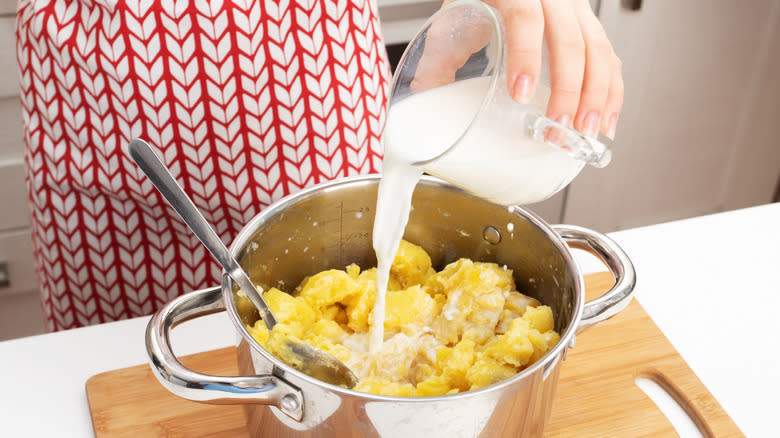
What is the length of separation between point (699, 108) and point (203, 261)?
1.66 meters

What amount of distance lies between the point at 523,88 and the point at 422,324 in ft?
1.10

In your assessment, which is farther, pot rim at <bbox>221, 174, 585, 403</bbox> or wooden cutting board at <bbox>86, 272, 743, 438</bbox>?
wooden cutting board at <bbox>86, 272, 743, 438</bbox>

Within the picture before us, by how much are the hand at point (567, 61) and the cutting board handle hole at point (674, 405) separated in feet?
1.18

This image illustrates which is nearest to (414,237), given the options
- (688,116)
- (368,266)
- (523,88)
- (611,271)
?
(368,266)

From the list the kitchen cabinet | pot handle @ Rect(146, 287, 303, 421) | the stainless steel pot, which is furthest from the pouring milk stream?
the kitchen cabinet

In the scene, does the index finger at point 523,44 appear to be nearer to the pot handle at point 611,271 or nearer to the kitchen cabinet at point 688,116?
the pot handle at point 611,271

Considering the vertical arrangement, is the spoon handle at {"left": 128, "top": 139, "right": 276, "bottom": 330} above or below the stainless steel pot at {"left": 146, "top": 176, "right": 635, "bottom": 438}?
above

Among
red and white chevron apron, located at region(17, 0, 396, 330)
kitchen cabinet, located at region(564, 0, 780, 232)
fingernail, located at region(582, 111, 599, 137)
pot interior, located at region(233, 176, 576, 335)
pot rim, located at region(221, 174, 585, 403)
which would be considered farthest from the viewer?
kitchen cabinet, located at region(564, 0, 780, 232)

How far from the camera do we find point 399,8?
1848 mm

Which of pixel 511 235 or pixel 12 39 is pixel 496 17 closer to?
pixel 511 235

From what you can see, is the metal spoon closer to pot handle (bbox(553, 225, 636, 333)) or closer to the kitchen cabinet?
pot handle (bbox(553, 225, 636, 333))

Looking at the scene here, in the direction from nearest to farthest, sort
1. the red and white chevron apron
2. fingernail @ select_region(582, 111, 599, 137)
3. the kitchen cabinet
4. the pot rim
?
the pot rim → fingernail @ select_region(582, 111, 599, 137) → the red and white chevron apron → the kitchen cabinet

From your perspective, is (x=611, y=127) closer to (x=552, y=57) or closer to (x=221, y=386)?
(x=552, y=57)

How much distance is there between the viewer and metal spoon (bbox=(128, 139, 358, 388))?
73 centimetres
